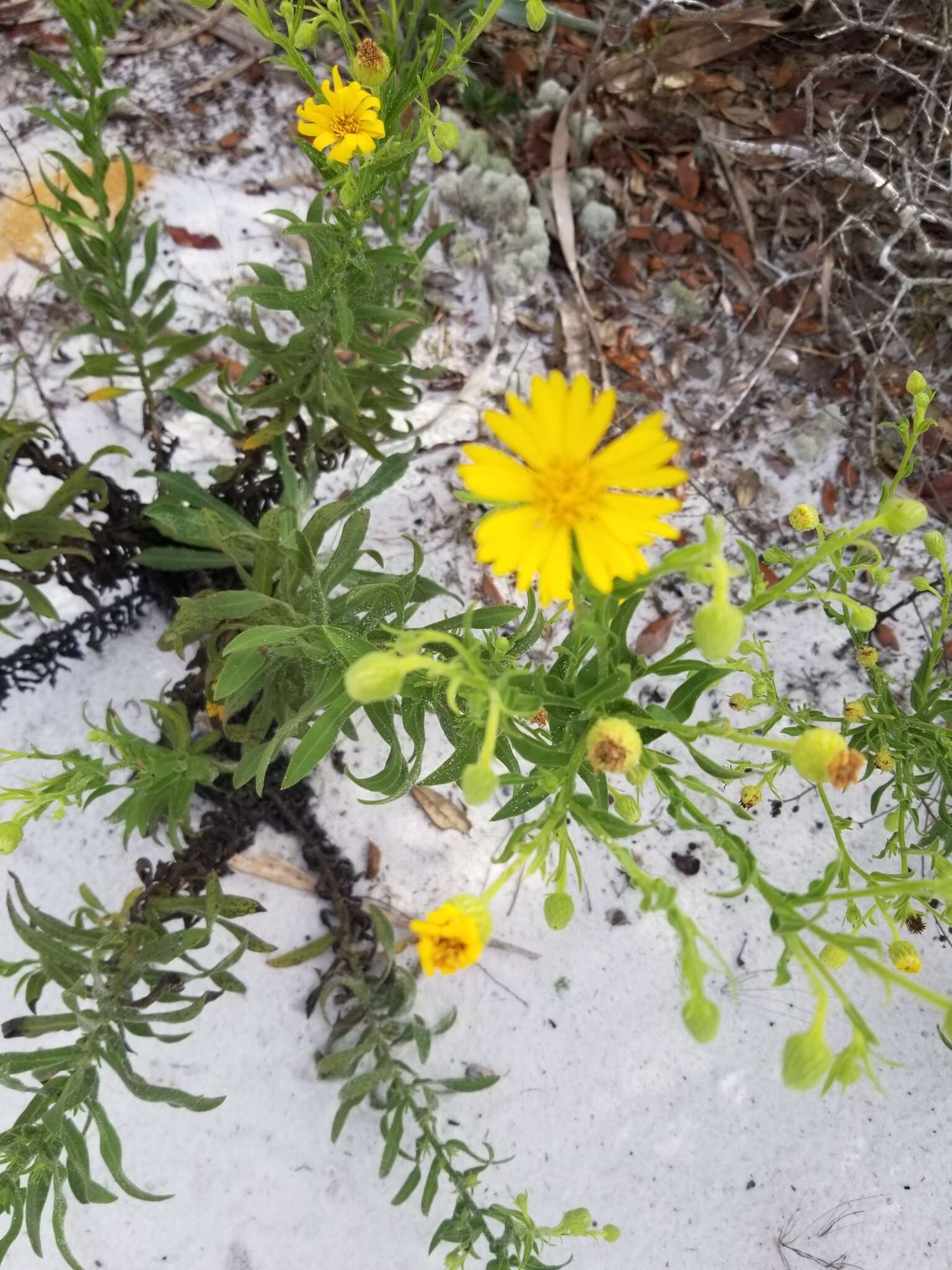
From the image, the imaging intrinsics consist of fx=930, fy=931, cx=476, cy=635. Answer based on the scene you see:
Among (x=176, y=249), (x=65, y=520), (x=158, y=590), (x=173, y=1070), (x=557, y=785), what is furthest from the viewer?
(x=176, y=249)

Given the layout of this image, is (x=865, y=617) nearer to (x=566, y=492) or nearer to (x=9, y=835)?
(x=566, y=492)

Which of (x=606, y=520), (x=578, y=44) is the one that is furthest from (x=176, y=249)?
(x=606, y=520)

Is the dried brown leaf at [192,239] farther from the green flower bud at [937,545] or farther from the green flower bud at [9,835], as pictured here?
the green flower bud at [937,545]

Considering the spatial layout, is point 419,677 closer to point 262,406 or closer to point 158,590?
point 262,406

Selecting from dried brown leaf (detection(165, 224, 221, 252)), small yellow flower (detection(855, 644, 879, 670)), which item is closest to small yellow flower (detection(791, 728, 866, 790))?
small yellow flower (detection(855, 644, 879, 670))

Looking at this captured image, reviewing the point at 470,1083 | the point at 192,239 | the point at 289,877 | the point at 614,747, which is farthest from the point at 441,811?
the point at 192,239

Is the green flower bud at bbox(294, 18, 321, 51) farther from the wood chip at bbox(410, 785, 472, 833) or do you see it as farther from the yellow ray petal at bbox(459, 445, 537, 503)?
the wood chip at bbox(410, 785, 472, 833)
